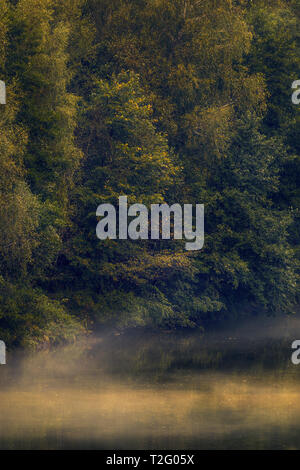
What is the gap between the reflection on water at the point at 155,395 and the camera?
89.4 feet

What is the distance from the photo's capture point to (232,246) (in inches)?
2060

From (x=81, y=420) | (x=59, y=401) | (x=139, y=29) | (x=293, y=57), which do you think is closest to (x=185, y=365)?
(x=59, y=401)

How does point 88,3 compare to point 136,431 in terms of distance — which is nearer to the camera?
point 136,431

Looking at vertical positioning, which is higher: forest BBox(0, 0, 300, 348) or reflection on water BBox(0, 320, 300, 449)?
forest BBox(0, 0, 300, 348)

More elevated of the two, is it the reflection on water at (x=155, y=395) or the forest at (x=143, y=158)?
the forest at (x=143, y=158)

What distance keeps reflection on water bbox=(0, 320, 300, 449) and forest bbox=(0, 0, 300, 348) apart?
7.37 ft

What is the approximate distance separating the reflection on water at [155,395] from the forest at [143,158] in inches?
88.5

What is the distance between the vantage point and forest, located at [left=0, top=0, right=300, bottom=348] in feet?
137

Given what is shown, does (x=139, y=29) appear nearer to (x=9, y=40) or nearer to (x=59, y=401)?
(x=9, y=40)

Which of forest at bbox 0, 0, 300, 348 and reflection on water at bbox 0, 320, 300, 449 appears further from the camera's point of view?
forest at bbox 0, 0, 300, 348

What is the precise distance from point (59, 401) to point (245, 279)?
21.1 m

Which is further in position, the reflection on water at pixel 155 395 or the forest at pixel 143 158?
the forest at pixel 143 158

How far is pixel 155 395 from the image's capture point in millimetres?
33719

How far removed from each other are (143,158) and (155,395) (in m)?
15.5
